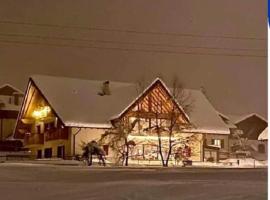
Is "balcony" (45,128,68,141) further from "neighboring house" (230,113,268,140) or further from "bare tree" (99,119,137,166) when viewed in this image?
"neighboring house" (230,113,268,140)

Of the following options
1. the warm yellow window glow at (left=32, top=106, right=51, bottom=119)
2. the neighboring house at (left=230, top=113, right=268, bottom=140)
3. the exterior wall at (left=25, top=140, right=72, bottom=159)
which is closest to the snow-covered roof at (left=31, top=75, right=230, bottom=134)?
the warm yellow window glow at (left=32, top=106, right=51, bottom=119)

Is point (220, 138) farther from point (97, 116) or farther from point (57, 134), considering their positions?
point (57, 134)

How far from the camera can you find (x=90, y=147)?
131 ft

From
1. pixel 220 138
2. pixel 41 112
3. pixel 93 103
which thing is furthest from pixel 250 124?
pixel 41 112

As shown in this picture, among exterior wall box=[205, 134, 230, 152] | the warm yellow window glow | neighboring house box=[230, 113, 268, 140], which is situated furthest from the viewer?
neighboring house box=[230, 113, 268, 140]

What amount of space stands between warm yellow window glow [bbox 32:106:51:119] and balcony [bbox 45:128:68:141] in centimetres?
171

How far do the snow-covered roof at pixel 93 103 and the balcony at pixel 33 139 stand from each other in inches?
140

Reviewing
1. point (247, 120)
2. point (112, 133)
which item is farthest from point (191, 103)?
point (247, 120)

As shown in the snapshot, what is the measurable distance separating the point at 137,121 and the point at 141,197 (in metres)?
41.2

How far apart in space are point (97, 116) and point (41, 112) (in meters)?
5.47

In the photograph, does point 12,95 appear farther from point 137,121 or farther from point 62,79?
point 137,121

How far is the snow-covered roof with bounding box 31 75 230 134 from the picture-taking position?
5566 centimetres

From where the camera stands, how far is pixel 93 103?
5922cm

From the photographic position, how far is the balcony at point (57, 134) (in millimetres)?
54219
